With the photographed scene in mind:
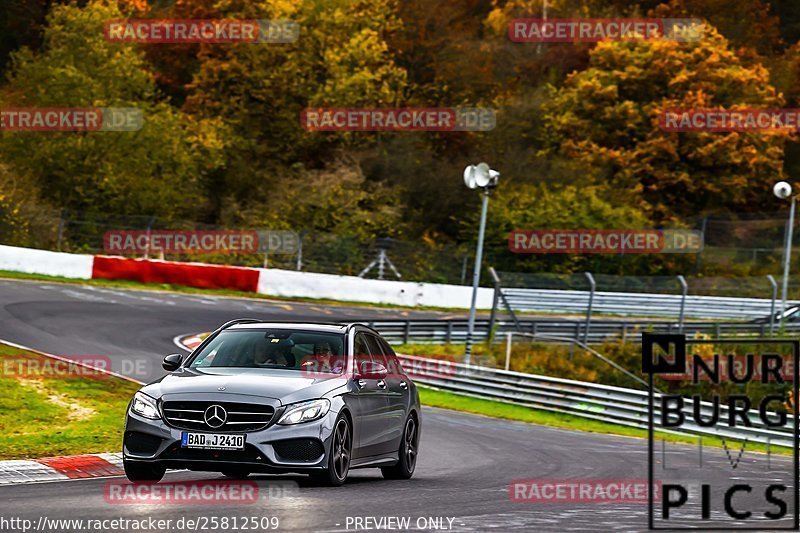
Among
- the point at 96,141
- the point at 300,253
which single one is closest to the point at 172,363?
the point at 300,253

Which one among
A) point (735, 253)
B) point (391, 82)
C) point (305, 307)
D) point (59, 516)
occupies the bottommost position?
point (59, 516)

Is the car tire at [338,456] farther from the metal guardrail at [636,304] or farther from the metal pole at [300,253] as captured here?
the metal pole at [300,253]

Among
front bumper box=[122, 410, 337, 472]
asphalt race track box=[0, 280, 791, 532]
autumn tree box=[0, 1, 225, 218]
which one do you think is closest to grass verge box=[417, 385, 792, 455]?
asphalt race track box=[0, 280, 791, 532]

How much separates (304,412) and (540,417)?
57.1 feet

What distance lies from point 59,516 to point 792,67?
229 feet

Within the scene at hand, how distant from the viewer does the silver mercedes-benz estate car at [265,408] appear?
10953 mm

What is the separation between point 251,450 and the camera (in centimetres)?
1090

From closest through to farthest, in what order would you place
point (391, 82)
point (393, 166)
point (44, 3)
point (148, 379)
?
1. point (148, 379)
2. point (393, 166)
3. point (391, 82)
4. point (44, 3)

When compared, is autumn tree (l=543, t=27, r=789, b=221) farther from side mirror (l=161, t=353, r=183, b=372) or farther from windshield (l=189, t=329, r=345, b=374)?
side mirror (l=161, t=353, r=183, b=372)

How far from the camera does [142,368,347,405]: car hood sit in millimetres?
11164

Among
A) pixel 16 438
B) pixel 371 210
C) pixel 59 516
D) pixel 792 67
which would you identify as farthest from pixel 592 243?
pixel 59 516

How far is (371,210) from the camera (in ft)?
179

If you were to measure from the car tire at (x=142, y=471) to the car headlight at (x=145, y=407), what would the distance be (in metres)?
0.42

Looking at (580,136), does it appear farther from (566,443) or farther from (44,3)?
(566,443)
